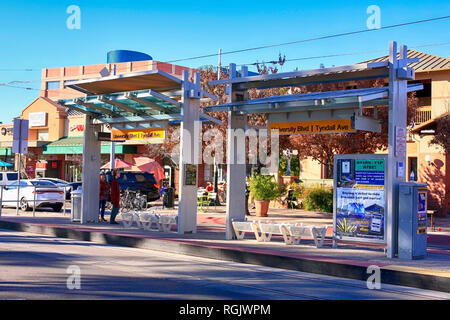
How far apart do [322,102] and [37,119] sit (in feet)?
146

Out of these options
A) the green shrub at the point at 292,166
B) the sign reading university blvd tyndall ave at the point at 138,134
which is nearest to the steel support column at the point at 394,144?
the sign reading university blvd tyndall ave at the point at 138,134

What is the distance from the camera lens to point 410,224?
10969 mm

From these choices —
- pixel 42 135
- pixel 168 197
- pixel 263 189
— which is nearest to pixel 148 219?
pixel 263 189

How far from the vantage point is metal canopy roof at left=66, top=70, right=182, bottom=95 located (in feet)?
46.8

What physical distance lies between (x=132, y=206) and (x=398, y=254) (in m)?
17.2

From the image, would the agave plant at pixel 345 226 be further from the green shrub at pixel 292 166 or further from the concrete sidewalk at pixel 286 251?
the green shrub at pixel 292 166

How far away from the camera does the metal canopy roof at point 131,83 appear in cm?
1425

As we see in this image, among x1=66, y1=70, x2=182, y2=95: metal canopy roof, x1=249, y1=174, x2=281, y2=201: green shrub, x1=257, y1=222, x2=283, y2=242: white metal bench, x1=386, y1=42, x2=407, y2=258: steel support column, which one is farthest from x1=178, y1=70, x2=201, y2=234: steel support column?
x1=249, y1=174, x2=281, y2=201: green shrub

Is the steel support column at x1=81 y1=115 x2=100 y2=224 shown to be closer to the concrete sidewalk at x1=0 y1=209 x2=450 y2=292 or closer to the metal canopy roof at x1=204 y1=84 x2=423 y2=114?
the concrete sidewalk at x1=0 y1=209 x2=450 y2=292

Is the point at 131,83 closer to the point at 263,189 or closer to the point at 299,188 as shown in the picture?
the point at 263,189

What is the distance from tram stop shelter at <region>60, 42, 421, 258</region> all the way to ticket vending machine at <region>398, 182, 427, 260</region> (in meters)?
0.19

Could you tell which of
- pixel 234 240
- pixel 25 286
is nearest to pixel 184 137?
pixel 234 240

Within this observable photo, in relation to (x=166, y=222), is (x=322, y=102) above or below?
above
